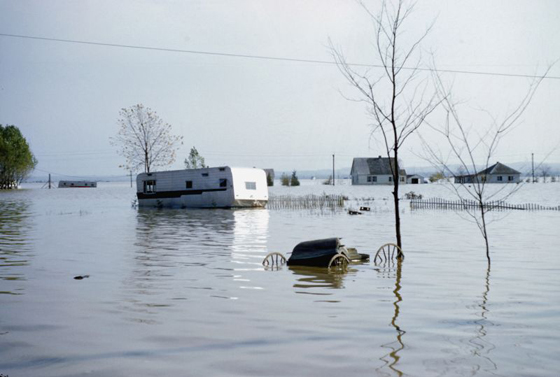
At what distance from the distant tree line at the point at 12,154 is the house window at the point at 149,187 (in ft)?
192

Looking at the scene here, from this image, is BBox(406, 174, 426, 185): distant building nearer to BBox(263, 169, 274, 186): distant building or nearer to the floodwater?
BBox(263, 169, 274, 186): distant building

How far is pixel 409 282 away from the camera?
1116 centimetres

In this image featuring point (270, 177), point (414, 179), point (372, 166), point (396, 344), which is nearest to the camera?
point (396, 344)

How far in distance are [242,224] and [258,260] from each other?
497 inches

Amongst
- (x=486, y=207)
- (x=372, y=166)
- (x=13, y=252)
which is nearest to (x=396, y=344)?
(x=13, y=252)

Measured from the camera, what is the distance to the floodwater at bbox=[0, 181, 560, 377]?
5887 millimetres

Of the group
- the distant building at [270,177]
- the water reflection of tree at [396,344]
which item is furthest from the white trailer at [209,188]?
the distant building at [270,177]

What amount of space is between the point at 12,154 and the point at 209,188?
2615 inches

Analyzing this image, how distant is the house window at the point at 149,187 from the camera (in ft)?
140

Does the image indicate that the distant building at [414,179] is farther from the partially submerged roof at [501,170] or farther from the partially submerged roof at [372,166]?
the partially submerged roof at [501,170]

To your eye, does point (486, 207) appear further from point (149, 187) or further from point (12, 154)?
point (12, 154)

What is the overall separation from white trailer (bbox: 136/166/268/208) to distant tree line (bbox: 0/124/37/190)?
196 ft

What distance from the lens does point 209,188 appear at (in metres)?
39.1

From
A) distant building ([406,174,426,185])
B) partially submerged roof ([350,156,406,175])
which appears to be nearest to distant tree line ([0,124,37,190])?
partially submerged roof ([350,156,406,175])
